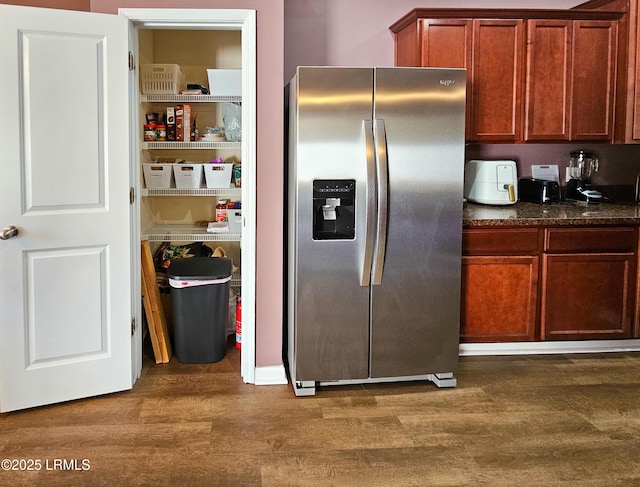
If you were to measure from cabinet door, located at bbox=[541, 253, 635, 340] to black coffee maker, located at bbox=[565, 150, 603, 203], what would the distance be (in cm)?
62

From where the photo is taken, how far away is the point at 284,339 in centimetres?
418

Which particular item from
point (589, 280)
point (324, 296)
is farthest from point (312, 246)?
point (589, 280)

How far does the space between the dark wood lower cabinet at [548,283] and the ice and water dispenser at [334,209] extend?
882mm

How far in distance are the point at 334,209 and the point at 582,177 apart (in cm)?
218

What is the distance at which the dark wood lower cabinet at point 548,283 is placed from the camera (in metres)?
4.12

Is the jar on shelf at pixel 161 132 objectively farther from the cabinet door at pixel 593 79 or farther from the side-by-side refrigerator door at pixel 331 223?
the cabinet door at pixel 593 79

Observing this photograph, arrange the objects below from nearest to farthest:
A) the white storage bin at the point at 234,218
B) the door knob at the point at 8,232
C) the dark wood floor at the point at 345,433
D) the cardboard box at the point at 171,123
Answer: the dark wood floor at the point at 345,433 → the door knob at the point at 8,232 → the cardboard box at the point at 171,123 → the white storage bin at the point at 234,218

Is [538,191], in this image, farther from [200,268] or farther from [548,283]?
[200,268]

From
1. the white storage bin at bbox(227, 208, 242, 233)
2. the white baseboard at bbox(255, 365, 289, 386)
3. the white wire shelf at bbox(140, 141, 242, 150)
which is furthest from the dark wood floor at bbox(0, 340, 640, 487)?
the white wire shelf at bbox(140, 141, 242, 150)

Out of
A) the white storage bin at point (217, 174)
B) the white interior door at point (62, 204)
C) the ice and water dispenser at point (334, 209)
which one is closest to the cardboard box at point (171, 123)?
the white storage bin at point (217, 174)

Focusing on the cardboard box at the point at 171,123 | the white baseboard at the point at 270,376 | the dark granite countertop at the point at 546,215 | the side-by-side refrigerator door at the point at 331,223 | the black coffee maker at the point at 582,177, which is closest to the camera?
the side-by-side refrigerator door at the point at 331,223

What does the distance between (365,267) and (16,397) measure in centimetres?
185

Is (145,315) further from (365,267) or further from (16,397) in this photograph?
(365,267)

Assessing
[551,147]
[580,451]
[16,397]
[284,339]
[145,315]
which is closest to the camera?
[580,451]
